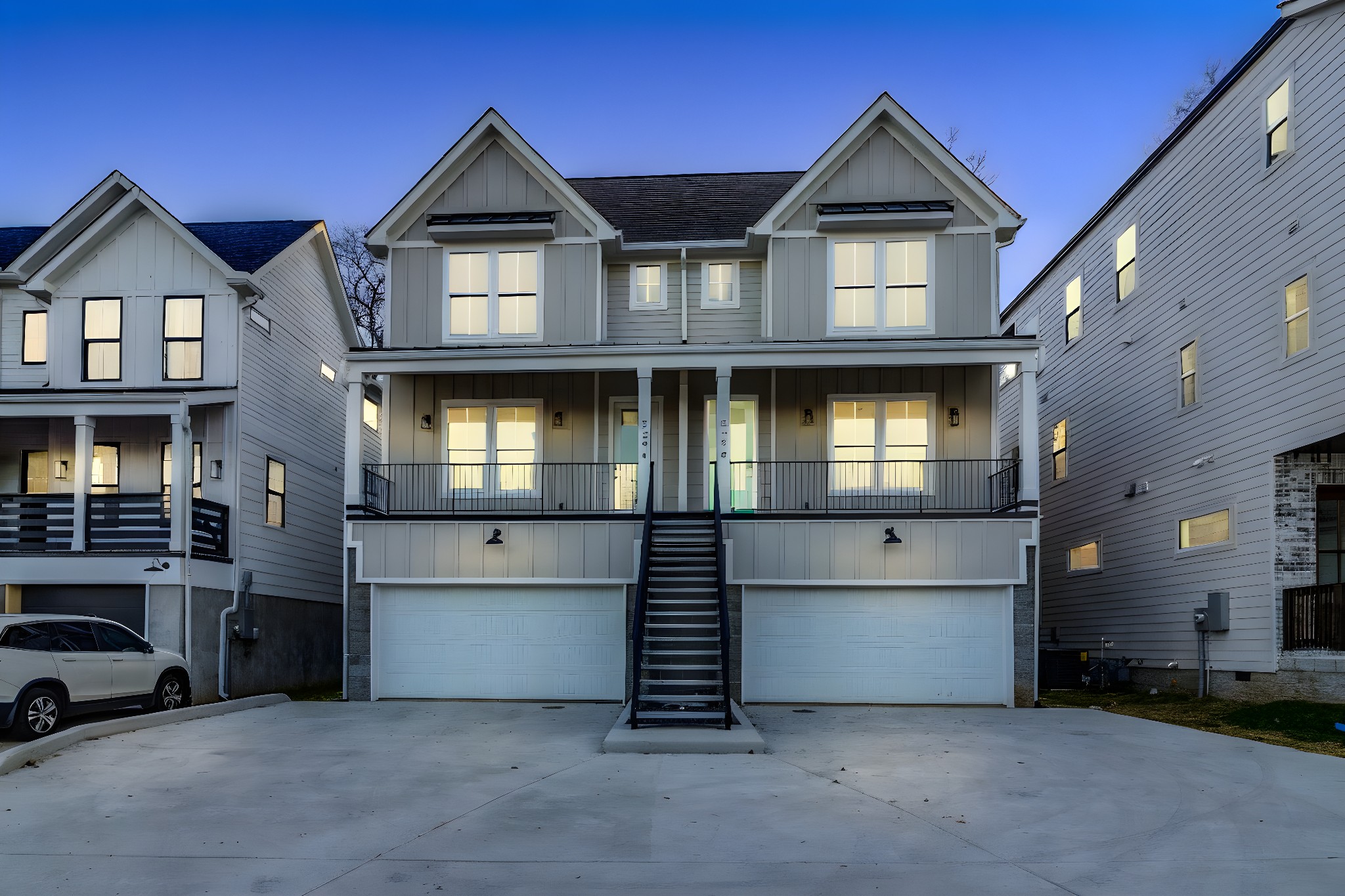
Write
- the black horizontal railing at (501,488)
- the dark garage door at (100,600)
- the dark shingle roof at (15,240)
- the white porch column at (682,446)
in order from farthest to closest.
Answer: the dark shingle roof at (15,240), the white porch column at (682,446), the black horizontal railing at (501,488), the dark garage door at (100,600)

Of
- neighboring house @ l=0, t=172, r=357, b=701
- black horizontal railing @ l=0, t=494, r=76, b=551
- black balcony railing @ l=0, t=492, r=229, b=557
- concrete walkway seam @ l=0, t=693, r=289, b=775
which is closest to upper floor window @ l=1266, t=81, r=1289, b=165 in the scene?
neighboring house @ l=0, t=172, r=357, b=701

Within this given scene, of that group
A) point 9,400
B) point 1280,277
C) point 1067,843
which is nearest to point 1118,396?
point 1280,277

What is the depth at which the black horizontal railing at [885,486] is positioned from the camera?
1834 centimetres

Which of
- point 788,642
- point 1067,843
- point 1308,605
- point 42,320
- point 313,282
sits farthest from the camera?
point 313,282

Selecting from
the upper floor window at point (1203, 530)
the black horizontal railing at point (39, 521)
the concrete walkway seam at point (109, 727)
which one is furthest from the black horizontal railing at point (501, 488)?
the upper floor window at point (1203, 530)

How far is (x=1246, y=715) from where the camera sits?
1480 cm

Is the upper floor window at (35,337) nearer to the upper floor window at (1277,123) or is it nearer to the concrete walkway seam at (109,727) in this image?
the concrete walkway seam at (109,727)

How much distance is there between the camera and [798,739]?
1259cm

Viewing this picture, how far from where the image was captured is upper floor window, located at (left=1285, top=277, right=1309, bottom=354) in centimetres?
1534

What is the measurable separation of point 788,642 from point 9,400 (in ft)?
42.7

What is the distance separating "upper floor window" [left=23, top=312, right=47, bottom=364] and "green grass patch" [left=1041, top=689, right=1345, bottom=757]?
18472mm

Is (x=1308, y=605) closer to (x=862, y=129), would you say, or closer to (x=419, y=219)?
(x=862, y=129)

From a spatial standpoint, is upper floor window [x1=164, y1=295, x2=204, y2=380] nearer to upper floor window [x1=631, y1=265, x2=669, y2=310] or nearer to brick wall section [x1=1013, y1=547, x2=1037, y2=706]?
upper floor window [x1=631, y1=265, x2=669, y2=310]

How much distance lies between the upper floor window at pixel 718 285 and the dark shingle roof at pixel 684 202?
0.56m
